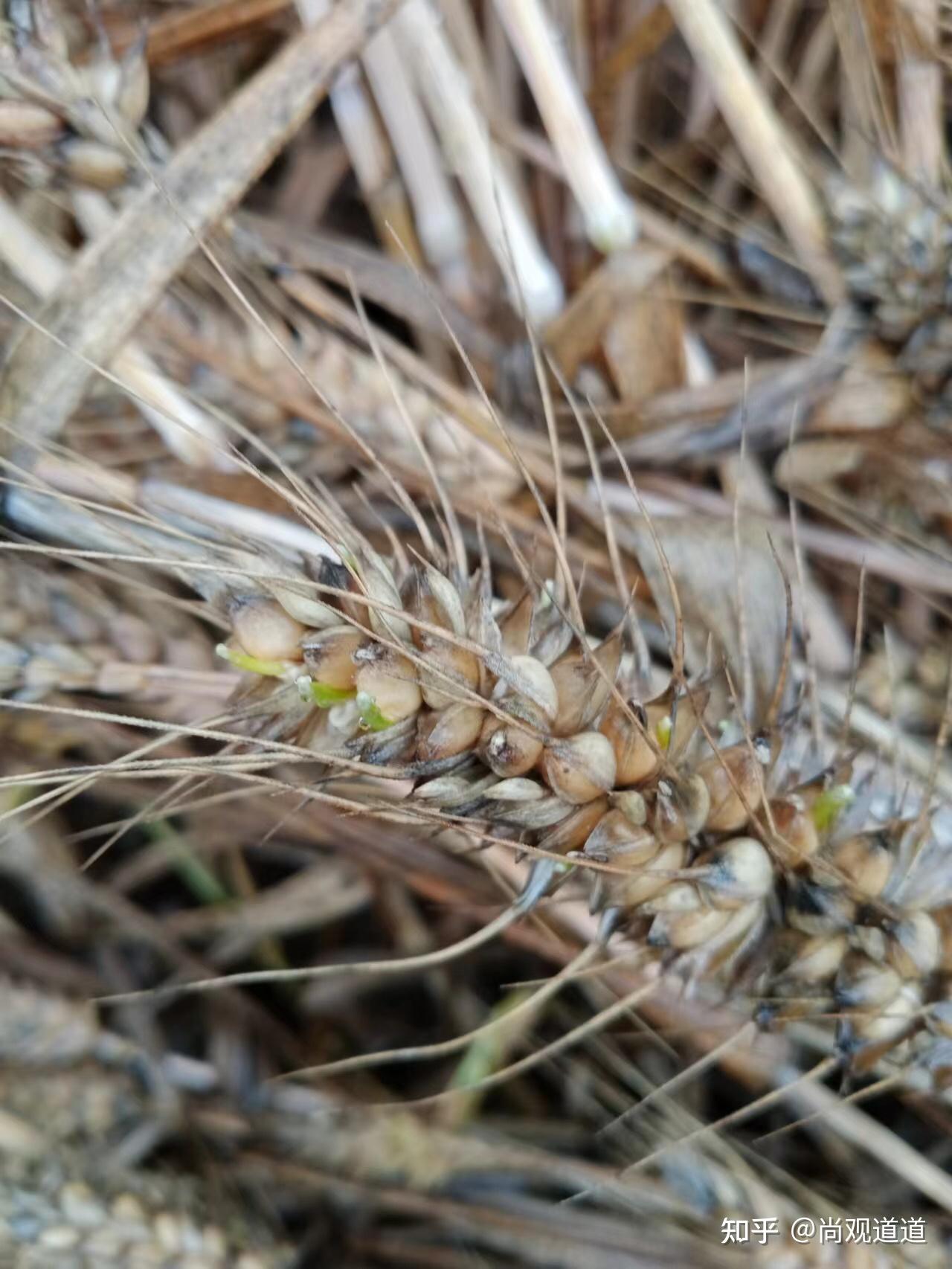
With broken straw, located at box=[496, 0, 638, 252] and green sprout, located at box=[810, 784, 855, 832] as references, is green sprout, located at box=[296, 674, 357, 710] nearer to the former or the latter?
green sprout, located at box=[810, 784, 855, 832]

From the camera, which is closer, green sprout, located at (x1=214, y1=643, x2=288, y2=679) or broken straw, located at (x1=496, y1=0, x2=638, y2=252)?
green sprout, located at (x1=214, y1=643, x2=288, y2=679)

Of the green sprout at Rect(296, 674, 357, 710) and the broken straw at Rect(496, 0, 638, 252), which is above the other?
the broken straw at Rect(496, 0, 638, 252)

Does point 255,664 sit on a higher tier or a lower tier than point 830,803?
higher

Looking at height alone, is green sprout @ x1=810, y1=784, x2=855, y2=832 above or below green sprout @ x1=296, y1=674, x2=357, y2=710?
below

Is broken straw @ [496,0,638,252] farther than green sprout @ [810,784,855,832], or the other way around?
broken straw @ [496,0,638,252]

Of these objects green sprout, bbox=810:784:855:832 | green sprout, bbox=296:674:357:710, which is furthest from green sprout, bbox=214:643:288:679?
green sprout, bbox=810:784:855:832

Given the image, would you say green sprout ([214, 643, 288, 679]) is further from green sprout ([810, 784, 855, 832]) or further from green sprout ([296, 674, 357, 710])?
green sprout ([810, 784, 855, 832])

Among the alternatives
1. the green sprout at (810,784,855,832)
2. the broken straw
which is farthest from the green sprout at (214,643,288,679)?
the broken straw

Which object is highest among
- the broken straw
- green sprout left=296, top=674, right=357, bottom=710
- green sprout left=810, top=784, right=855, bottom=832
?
the broken straw

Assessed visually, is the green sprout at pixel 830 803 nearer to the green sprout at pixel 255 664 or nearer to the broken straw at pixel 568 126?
the green sprout at pixel 255 664

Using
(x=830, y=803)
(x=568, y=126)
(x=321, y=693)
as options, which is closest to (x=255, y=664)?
(x=321, y=693)

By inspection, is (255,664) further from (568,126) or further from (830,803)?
(568,126)
